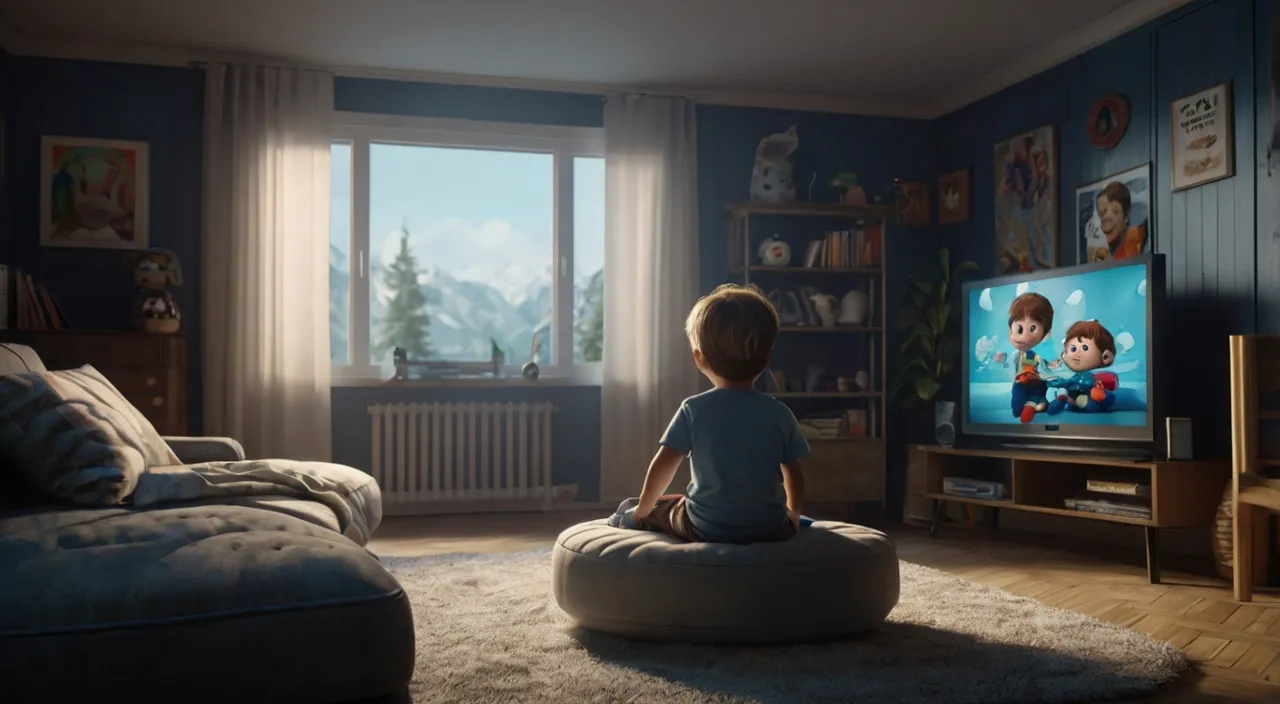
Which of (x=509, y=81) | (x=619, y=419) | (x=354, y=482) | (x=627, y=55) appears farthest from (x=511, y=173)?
(x=354, y=482)

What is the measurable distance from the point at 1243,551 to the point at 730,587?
193 cm

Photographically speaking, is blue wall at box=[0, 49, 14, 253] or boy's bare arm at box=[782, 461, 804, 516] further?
blue wall at box=[0, 49, 14, 253]

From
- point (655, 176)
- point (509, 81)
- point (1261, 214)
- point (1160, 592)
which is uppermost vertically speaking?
point (509, 81)

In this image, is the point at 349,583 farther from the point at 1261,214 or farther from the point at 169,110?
the point at 169,110

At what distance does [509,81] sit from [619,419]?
186 centimetres

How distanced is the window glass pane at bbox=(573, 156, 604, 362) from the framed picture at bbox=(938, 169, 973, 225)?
1925mm

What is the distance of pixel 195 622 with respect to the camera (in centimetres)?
142

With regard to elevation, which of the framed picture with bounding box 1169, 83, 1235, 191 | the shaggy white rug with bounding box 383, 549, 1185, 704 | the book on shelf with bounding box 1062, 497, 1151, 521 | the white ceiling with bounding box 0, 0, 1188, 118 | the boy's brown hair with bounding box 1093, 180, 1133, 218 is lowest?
the shaggy white rug with bounding box 383, 549, 1185, 704

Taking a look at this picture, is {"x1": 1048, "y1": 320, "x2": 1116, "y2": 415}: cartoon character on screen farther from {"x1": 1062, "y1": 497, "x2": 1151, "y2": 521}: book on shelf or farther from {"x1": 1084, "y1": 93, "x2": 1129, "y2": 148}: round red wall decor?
{"x1": 1084, "y1": 93, "x2": 1129, "y2": 148}: round red wall decor

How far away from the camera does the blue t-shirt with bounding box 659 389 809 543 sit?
2.37 metres

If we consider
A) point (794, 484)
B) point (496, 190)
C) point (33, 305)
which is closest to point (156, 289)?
point (33, 305)

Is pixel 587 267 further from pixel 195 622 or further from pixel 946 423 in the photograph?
pixel 195 622

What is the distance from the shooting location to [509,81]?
525 centimetres

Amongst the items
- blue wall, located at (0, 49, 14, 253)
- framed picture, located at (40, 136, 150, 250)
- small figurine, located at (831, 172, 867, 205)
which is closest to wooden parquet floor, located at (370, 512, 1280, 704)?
small figurine, located at (831, 172, 867, 205)
